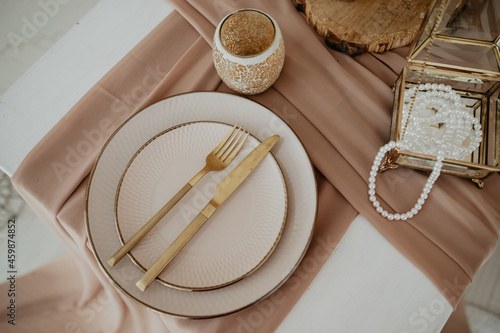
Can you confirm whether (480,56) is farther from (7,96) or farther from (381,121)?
(7,96)

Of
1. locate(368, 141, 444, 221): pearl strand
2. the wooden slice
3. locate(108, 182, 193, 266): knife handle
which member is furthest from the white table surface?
the wooden slice

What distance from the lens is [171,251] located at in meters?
0.31

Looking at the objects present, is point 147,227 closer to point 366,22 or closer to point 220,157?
point 220,157

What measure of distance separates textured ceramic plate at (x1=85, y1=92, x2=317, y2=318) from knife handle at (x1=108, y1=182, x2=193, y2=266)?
0.4 inches

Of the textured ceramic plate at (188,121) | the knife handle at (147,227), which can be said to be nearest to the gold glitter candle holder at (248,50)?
the textured ceramic plate at (188,121)

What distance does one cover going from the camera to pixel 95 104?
0.41m

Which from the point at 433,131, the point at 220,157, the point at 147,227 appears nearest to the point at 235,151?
the point at 220,157

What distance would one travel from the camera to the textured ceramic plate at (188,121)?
300mm

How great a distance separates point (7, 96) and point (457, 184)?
0.58 metres

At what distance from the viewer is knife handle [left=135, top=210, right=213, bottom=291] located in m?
0.29

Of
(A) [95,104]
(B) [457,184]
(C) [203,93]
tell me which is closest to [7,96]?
(A) [95,104]

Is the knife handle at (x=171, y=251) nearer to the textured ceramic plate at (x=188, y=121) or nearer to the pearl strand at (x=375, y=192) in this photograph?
the textured ceramic plate at (x=188, y=121)

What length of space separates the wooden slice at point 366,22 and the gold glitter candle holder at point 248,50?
0.39 feet

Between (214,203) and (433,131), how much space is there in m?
0.28
